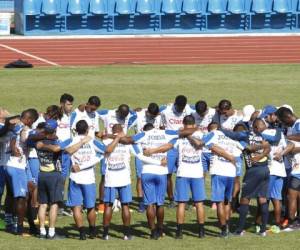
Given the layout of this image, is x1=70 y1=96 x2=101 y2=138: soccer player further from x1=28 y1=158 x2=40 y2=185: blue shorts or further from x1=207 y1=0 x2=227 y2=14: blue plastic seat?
x1=207 y1=0 x2=227 y2=14: blue plastic seat

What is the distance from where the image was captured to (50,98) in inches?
1130

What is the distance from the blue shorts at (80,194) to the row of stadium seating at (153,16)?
1205 inches

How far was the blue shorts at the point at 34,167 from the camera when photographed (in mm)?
15516

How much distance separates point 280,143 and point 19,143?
3961 millimetres

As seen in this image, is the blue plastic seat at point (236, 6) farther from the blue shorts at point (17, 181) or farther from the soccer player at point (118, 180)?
the blue shorts at point (17, 181)

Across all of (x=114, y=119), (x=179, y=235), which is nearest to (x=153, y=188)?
(x=179, y=235)

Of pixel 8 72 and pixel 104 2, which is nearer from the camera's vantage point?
pixel 8 72

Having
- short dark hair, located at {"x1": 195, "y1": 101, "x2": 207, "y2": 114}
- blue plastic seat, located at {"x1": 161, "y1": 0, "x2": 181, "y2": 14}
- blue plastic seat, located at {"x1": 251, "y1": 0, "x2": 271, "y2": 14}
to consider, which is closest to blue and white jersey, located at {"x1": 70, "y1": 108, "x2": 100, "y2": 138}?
short dark hair, located at {"x1": 195, "y1": 101, "x2": 207, "y2": 114}

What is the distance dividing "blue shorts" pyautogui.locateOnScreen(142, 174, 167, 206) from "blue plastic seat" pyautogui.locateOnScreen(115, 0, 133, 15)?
103 feet

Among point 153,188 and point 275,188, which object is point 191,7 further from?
point 153,188

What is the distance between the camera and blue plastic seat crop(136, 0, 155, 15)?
45.3m

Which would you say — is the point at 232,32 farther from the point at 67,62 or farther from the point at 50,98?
the point at 50,98

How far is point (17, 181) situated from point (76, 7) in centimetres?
3108

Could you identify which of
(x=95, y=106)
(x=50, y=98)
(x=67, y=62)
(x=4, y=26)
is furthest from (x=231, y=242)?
(x=4, y=26)
